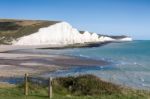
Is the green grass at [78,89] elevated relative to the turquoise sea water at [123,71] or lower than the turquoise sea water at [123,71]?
elevated

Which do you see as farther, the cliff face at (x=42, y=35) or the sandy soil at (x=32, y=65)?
the cliff face at (x=42, y=35)

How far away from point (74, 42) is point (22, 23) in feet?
66.3

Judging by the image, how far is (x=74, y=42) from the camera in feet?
418

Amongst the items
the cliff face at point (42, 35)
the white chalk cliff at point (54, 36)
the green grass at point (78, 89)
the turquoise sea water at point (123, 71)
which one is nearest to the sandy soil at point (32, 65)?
the turquoise sea water at point (123, 71)

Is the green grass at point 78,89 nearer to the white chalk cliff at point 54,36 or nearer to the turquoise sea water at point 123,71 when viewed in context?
the turquoise sea water at point 123,71

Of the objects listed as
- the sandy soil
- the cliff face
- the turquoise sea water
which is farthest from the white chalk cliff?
the sandy soil

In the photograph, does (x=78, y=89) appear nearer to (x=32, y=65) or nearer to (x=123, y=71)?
(x=123, y=71)

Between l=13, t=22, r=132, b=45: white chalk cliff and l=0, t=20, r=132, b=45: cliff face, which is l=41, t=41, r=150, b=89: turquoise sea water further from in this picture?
l=13, t=22, r=132, b=45: white chalk cliff

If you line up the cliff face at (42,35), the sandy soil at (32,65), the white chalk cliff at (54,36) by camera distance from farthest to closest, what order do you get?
the white chalk cliff at (54,36)
the cliff face at (42,35)
the sandy soil at (32,65)

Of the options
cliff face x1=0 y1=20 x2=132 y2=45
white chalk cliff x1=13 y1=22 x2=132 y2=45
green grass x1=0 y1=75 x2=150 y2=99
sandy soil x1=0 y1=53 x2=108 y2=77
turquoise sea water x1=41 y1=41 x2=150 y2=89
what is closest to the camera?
green grass x1=0 y1=75 x2=150 y2=99

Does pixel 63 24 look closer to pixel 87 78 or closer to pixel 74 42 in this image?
pixel 74 42

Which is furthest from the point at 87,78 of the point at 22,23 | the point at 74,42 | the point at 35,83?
the point at 22,23

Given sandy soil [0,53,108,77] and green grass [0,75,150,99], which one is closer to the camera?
green grass [0,75,150,99]

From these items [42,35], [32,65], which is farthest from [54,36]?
[32,65]
